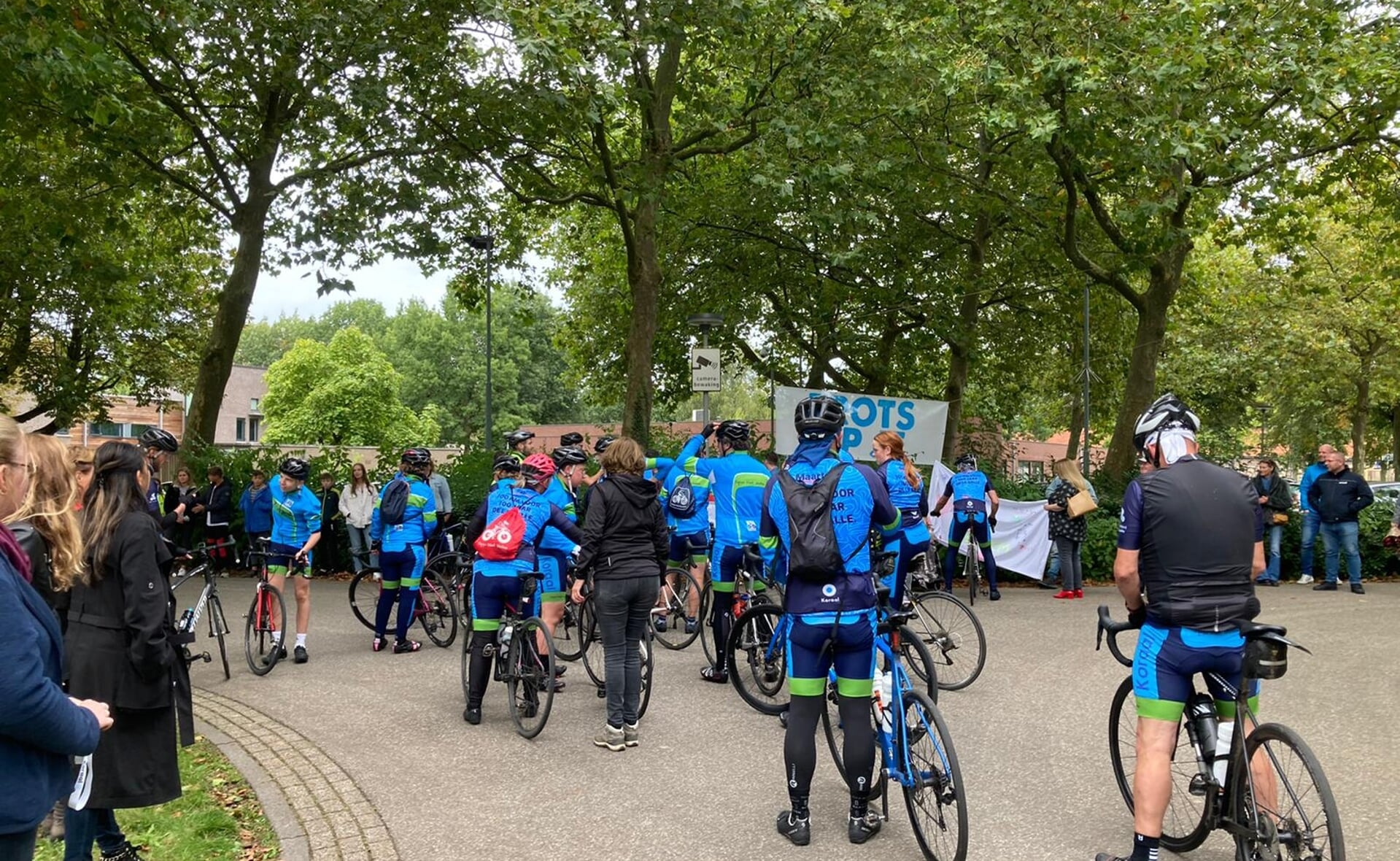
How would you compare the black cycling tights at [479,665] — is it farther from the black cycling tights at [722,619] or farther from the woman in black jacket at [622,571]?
the black cycling tights at [722,619]

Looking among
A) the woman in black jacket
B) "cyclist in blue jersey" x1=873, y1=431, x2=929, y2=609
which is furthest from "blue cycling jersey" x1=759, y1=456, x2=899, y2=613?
"cyclist in blue jersey" x1=873, y1=431, x2=929, y2=609

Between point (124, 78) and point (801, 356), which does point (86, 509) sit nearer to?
point (124, 78)

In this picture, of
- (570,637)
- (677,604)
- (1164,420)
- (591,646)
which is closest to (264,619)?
(570,637)

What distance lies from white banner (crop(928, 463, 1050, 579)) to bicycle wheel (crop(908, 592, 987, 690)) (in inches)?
260

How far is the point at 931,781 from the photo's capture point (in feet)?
14.9

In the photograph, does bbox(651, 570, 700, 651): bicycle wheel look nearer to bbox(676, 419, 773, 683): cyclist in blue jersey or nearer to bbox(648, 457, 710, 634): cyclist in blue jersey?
bbox(648, 457, 710, 634): cyclist in blue jersey

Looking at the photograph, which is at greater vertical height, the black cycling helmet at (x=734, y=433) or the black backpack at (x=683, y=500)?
the black cycling helmet at (x=734, y=433)

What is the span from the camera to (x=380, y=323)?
337ft

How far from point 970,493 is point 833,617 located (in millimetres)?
8377

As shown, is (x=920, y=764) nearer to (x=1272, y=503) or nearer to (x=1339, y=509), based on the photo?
(x=1339, y=509)

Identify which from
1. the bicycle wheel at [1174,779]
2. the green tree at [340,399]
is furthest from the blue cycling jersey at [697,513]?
the green tree at [340,399]

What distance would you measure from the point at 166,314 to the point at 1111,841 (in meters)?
31.6

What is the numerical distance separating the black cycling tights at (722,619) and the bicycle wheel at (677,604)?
4.87ft

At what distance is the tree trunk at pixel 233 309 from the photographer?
18141mm
